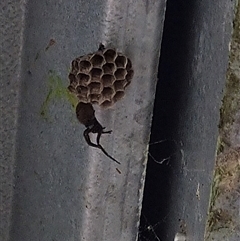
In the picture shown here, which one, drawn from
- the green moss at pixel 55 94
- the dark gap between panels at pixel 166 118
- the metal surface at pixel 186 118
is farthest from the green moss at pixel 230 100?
the green moss at pixel 55 94

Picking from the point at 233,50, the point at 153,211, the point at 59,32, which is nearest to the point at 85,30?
the point at 59,32

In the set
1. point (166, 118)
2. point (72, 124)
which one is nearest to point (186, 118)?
point (166, 118)

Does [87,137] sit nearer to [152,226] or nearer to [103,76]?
[103,76]

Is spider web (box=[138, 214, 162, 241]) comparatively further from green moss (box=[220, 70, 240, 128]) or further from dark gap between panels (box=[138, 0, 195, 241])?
green moss (box=[220, 70, 240, 128])

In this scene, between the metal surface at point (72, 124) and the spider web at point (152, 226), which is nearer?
the metal surface at point (72, 124)

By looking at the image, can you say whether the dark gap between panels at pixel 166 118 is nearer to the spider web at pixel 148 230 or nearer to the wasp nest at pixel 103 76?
the spider web at pixel 148 230

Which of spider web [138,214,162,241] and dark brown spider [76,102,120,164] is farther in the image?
spider web [138,214,162,241]

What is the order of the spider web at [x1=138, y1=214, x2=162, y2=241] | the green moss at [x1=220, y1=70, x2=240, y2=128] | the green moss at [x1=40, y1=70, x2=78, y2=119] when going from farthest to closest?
the spider web at [x1=138, y1=214, x2=162, y2=241], the green moss at [x1=40, y1=70, x2=78, y2=119], the green moss at [x1=220, y1=70, x2=240, y2=128]

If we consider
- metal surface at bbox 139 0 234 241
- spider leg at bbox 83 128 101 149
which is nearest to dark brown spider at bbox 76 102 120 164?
spider leg at bbox 83 128 101 149
